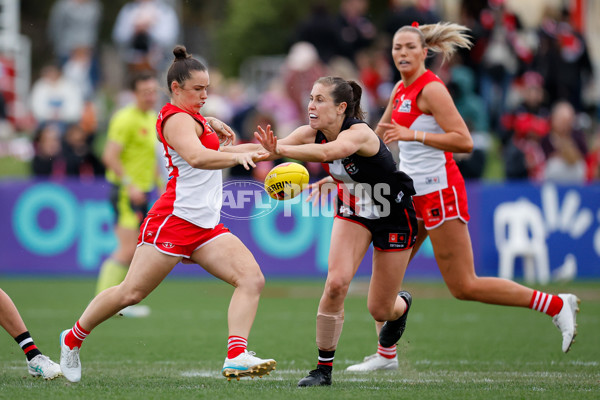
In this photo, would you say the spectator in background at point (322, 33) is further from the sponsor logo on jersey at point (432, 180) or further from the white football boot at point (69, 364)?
the white football boot at point (69, 364)

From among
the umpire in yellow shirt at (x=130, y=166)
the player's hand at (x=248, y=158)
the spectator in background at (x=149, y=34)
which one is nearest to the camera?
the player's hand at (x=248, y=158)

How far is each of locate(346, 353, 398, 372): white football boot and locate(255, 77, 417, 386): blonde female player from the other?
0.63 metres

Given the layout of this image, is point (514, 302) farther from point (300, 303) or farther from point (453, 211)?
point (300, 303)

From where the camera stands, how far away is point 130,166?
10633mm

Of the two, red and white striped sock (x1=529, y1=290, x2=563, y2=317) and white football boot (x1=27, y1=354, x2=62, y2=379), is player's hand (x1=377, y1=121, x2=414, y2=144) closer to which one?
red and white striped sock (x1=529, y1=290, x2=563, y2=317)

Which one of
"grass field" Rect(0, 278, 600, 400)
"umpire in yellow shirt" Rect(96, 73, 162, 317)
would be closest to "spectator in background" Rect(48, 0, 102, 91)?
"grass field" Rect(0, 278, 600, 400)

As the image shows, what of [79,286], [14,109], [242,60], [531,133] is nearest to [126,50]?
[14,109]

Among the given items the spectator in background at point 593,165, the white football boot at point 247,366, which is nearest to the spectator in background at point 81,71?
the spectator in background at point 593,165

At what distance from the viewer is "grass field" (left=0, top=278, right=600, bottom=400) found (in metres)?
6.23

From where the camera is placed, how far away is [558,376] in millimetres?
6969

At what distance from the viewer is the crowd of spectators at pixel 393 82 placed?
607 inches

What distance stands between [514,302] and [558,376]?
0.71 m

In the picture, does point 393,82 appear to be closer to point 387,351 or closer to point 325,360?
point 387,351

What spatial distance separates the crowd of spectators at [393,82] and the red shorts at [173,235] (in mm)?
7504
